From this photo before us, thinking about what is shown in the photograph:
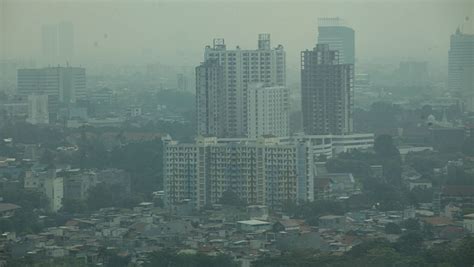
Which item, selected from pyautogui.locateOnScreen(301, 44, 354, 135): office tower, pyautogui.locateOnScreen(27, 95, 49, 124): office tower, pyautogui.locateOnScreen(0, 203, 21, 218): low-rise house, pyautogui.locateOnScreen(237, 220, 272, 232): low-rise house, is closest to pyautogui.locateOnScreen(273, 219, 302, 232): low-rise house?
pyautogui.locateOnScreen(237, 220, 272, 232): low-rise house

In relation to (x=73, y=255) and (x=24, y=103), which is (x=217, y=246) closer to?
(x=73, y=255)

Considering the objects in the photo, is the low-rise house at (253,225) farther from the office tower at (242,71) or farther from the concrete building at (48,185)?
the office tower at (242,71)

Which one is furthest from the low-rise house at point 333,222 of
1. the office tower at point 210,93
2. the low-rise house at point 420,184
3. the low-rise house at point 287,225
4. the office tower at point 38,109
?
the office tower at point 38,109

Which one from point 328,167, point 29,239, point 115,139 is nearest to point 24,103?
point 115,139

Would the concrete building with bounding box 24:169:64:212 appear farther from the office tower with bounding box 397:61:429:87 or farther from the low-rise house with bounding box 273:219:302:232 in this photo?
the office tower with bounding box 397:61:429:87

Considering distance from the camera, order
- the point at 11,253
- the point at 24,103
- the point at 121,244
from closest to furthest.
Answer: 1. the point at 11,253
2. the point at 121,244
3. the point at 24,103

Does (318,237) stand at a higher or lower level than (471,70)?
lower

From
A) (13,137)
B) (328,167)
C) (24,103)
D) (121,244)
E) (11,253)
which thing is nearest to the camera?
(11,253)
